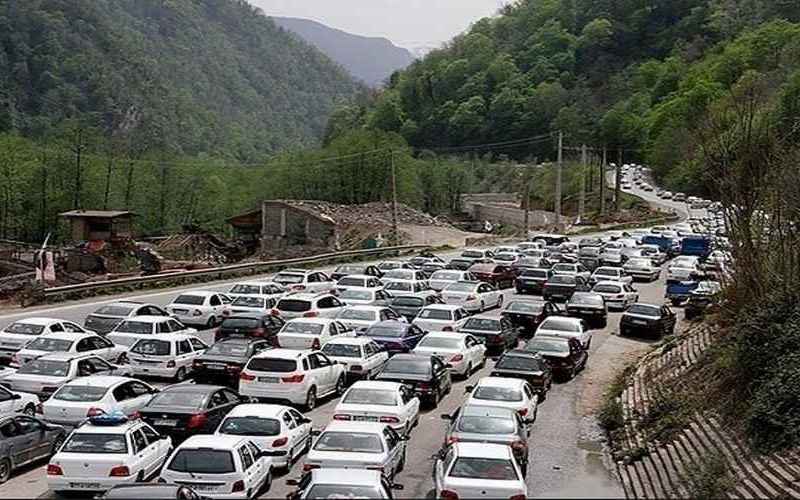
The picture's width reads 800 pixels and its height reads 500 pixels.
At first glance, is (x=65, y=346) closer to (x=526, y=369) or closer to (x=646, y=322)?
(x=526, y=369)

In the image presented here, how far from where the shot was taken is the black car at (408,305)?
33.5 meters

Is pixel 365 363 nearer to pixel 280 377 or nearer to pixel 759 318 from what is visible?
pixel 280 377

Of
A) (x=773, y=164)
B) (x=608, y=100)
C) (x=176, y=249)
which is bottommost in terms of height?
(x=176, y=249)

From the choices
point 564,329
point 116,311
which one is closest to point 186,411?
point 116,311

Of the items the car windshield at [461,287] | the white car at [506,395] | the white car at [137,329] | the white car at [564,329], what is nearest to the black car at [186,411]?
the white car at [506,395]

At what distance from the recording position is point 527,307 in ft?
109

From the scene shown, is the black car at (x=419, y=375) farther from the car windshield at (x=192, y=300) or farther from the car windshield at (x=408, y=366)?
the car windshield at (x=192, y=300)

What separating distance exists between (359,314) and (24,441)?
46.8 ft

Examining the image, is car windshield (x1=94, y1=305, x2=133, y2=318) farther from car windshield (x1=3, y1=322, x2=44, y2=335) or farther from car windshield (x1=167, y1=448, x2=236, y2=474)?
car windshield (x1=167, y1=448, x2=236, y2=474)

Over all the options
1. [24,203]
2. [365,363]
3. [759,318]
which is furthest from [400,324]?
[24,203]

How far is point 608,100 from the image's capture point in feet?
567

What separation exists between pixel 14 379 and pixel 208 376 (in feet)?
14.7

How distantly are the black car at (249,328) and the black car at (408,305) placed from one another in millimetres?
6130

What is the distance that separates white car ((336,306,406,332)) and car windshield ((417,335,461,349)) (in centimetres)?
352
